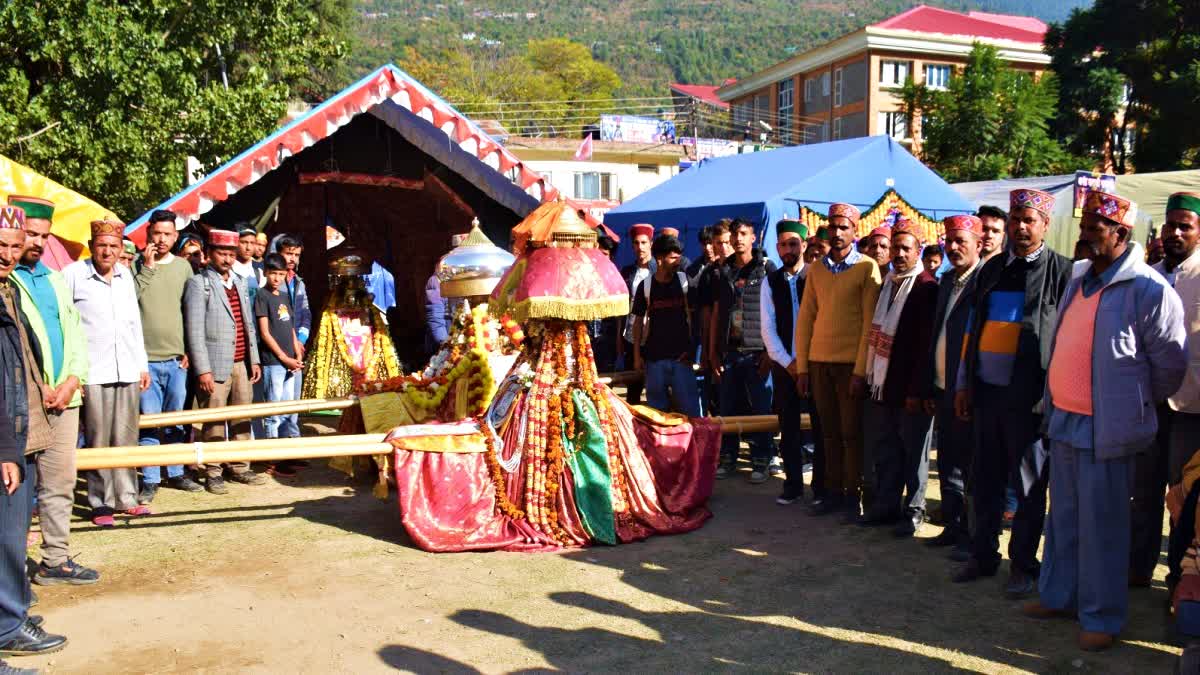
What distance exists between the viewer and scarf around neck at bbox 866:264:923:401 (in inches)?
195

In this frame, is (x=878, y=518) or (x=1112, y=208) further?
(x=878, y=518)

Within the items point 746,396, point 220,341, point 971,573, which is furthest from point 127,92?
point 971,573

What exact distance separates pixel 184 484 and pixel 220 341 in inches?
42.4

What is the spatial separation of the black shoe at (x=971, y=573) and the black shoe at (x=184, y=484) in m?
5.09

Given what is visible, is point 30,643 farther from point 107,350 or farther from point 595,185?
point 595,185

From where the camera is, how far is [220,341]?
6.37 m

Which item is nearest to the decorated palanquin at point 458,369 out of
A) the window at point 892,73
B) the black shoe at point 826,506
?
the black shoe at point 826,506

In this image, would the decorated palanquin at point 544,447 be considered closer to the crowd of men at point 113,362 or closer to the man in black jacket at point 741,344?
the man in black jacket at point 741,344

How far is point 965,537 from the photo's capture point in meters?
4.79

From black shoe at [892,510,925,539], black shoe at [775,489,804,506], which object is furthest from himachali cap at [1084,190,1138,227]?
black shoe at [775,489,804,506]

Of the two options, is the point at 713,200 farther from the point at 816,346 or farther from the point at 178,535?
the point at 178,535

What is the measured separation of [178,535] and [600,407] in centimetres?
264

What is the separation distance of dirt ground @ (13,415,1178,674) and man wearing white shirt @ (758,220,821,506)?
1.63 ft

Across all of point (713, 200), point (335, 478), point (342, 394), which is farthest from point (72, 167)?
point (713, 200)
